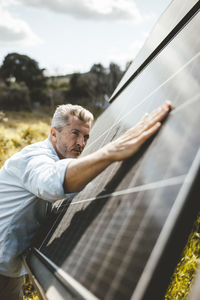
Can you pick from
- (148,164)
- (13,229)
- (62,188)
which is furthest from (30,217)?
(148,164)

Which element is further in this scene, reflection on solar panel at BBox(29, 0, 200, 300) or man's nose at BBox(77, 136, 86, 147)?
man's nose at BBox(77, 136, 86, 147)

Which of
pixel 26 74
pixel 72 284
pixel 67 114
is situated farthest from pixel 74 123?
pixel 26 74

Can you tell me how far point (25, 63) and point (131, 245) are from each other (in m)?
43.9

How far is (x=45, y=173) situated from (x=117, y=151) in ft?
2.20

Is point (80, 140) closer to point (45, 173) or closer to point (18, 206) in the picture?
point (18, 206)

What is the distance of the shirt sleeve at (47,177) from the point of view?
1.97 meters

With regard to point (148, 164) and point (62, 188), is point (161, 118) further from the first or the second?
point (62, 188)

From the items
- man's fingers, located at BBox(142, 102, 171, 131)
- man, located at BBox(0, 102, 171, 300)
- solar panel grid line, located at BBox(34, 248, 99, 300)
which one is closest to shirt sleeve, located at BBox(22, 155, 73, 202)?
man, located at BBox(0, 102, 171, 300)

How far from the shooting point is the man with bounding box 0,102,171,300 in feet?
5.74

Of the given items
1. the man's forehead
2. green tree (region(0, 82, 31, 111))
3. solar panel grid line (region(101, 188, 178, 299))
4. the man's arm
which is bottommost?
solar panel grid line (region(101, 188, 178, 299))

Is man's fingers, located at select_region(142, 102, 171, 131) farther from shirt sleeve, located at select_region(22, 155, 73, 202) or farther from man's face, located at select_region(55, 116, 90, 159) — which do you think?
man's face, located at select_region(55, 116, 90, 159)

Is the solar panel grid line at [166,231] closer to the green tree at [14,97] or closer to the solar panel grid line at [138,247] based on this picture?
the solar panel grid line at [138,247]

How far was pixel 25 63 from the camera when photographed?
41.2 metres

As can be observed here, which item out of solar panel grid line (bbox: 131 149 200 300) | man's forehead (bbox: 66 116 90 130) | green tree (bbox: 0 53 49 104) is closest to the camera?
solar panel grid line (bbox: 131 149 200 300)
